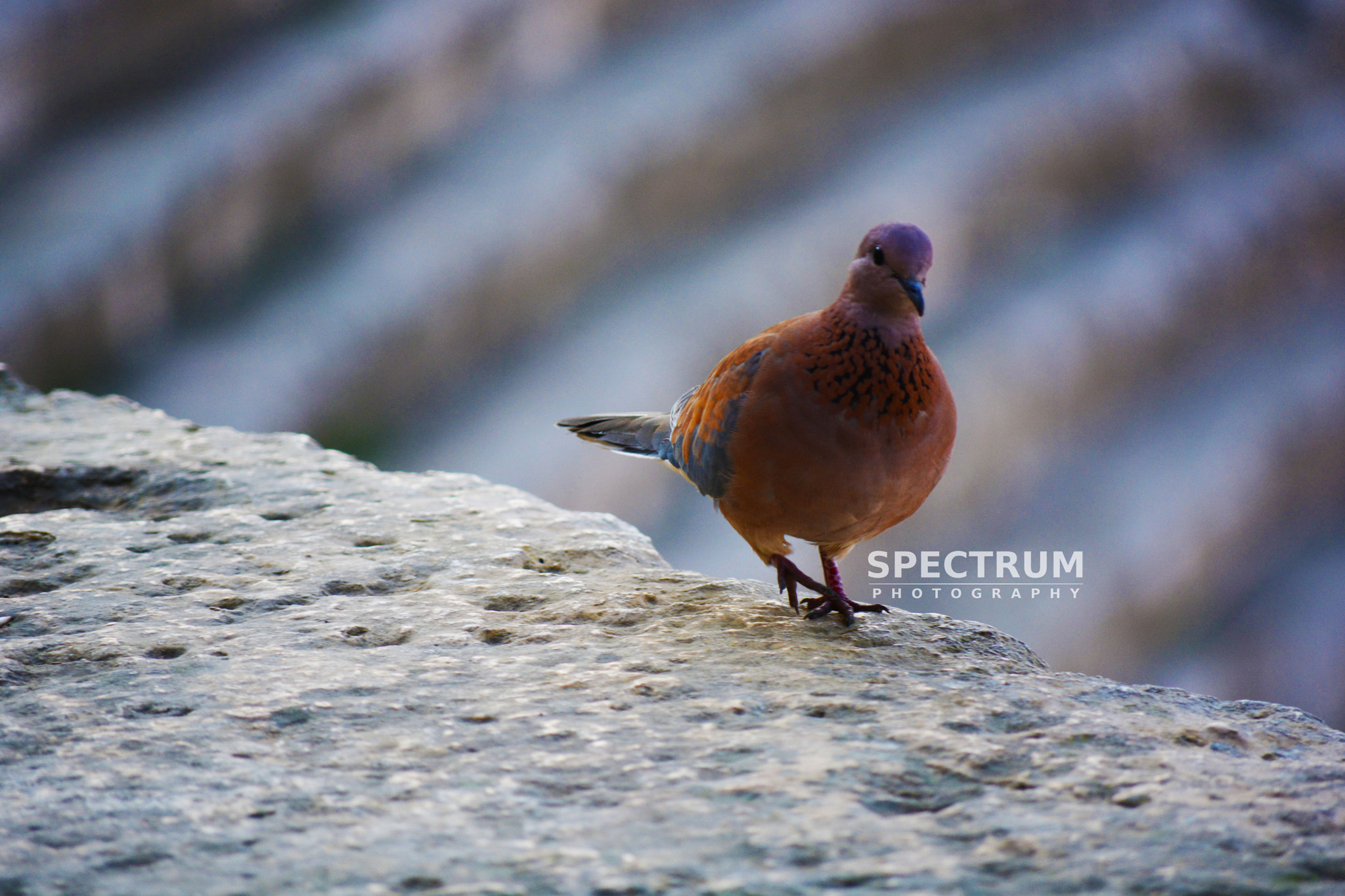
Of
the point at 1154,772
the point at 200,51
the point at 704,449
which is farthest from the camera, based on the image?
the point at 200,51

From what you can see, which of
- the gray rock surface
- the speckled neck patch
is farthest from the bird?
the gray rock surface

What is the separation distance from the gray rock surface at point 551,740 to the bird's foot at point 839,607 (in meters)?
0.04

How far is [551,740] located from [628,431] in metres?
1.21

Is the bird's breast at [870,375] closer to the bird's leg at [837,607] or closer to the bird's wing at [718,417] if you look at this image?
the bird's wing at [718,417]

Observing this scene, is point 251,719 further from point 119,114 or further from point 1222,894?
point 119,114

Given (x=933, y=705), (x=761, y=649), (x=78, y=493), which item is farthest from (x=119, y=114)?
(x=933, y=705)

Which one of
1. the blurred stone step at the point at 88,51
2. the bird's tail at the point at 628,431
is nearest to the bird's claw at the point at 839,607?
the bird's tail at the point at 628,431

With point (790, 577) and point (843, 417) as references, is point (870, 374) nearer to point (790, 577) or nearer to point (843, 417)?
point (843, 417)

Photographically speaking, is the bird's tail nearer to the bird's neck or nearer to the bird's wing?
the bird's wing

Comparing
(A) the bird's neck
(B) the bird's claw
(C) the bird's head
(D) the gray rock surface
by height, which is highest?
(C) the bird's head

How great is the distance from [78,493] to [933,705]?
81.2 inches

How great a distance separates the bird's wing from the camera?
197 centimetres

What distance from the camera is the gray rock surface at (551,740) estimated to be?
1102 millimetres

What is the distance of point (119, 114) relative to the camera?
4750 mm
